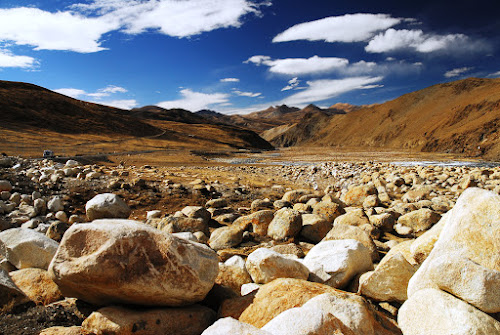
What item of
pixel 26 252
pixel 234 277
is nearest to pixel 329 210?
pixel 234 277

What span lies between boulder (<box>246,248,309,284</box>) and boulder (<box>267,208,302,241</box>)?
3057 millimetres

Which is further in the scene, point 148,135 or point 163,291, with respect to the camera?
point 148,135

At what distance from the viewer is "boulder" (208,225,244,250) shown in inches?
272

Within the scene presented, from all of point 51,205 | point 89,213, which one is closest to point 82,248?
point 89,213

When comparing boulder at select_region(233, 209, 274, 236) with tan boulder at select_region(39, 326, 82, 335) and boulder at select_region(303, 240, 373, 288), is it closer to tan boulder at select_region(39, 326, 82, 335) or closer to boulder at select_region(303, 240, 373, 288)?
boulder at select_region(303, 240, 373, 288)

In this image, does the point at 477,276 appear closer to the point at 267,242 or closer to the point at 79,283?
the point at 79,283

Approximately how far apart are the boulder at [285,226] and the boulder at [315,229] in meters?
0.17

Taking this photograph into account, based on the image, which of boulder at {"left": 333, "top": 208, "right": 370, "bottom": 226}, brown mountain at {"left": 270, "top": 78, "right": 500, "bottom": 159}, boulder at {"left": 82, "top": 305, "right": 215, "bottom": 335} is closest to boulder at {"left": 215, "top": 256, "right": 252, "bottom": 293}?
boulder at {"left": 82, "top": 305, "right": 215, "bottom": 335}

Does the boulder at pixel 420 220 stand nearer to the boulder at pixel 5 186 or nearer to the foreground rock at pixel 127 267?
the foreground rock at pixel 127 267

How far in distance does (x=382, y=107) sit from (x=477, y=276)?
319 ft

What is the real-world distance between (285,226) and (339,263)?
316 centimetres

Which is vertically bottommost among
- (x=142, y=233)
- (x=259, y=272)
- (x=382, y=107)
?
(x=259, y=272)

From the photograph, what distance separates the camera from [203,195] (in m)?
12.4

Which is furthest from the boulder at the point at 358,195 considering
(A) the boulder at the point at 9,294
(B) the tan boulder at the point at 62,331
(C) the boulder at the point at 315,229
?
(A) the boulder at the point at 9,294
